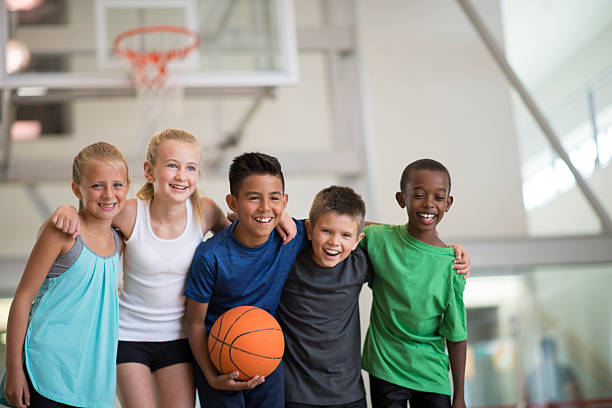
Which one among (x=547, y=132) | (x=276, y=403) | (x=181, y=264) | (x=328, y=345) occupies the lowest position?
(x=276, y=403)

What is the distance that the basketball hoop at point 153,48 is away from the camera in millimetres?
4305

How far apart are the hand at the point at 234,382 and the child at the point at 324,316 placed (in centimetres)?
15

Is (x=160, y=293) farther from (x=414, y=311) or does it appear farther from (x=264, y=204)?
(x=414, y=311)

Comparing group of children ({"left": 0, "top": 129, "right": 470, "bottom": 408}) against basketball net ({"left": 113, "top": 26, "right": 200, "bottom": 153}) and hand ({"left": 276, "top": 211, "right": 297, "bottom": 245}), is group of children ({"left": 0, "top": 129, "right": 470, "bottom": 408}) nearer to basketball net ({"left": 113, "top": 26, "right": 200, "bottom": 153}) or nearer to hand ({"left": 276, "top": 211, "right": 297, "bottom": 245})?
hand ({"left": 276, "top": 211, "right": 297, "bottom": 245})

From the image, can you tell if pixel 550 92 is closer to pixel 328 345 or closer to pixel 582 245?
pixel 582 245

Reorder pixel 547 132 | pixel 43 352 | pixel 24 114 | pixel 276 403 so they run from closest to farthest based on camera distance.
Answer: pixel 43 352
pixel 276 403
pixel 547 132
pixel 24 114

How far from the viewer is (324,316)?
2223mm

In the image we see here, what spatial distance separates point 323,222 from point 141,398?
0.79m

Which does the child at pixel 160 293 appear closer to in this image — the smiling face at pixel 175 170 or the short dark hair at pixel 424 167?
the smiling face at pixel 175 170

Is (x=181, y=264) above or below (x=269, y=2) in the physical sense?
below

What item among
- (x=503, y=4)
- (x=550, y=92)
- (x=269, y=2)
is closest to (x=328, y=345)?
(x=269, y=2)

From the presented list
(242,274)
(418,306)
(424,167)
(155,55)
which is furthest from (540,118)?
(242,274)

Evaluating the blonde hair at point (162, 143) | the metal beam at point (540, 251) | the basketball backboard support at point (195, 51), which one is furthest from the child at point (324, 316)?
the metal beam at point (540, 251)

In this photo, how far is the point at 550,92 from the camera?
29.2 ft
